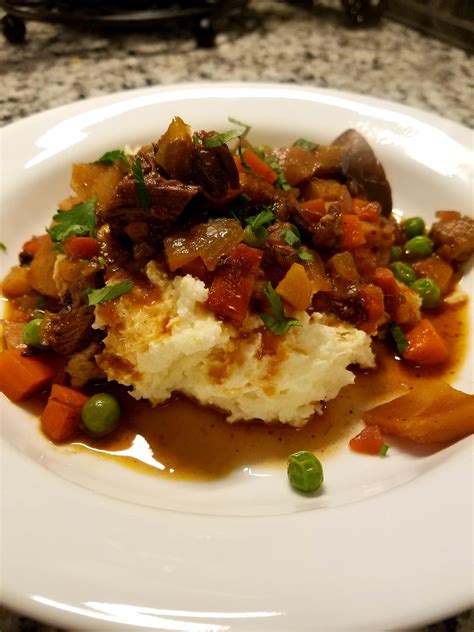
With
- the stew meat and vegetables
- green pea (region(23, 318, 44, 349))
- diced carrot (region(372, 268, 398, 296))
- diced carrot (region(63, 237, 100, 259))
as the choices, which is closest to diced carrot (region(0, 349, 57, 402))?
the stew meat and vegetables

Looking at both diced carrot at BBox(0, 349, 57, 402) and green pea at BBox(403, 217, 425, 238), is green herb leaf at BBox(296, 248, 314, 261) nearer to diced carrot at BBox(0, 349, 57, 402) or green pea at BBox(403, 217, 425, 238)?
green pea at BBox(403, 217, 425, 238)

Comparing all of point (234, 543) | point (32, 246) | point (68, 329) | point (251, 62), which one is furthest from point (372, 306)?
point (251, 62)

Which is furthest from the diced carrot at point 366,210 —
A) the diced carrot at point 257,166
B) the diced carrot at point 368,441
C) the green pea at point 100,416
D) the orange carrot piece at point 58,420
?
the orange carrot piece at point 58,420

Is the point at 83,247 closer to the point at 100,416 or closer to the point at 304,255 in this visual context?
the point at 100,416

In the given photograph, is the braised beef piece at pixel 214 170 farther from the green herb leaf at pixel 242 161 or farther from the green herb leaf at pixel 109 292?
the green herb leaf at pixel 109 292

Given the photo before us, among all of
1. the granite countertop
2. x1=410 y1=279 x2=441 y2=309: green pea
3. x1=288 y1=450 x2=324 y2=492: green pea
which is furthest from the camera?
the granite countertop
